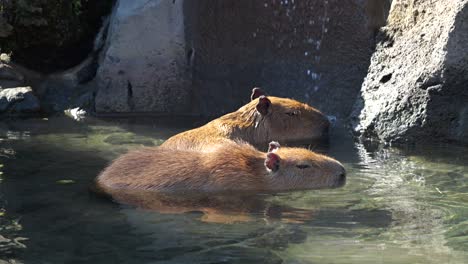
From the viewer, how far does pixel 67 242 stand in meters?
4.64

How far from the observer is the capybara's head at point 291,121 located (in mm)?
7816

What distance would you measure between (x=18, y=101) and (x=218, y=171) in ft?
14.9

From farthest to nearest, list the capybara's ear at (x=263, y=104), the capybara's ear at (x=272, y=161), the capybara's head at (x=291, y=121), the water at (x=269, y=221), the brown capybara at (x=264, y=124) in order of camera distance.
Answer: the capybara's head at (x=291, y=121), the capybara's ear at (x=263, y=104), the brown capybara at (x=264, y=124), the capybara's ear at (x=272, y=161), the water at (x=269, y=221)

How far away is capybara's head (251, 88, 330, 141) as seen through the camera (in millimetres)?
7816

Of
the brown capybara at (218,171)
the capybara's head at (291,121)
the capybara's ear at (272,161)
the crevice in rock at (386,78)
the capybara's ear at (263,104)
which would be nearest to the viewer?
the brown capybara at (218,171)

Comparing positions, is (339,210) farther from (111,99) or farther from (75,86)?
(75,86)

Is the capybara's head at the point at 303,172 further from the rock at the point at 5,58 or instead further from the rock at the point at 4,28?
the rock at the point at 5,58

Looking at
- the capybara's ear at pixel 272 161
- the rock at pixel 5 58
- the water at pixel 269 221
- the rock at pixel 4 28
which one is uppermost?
the rock at pixel 4 28

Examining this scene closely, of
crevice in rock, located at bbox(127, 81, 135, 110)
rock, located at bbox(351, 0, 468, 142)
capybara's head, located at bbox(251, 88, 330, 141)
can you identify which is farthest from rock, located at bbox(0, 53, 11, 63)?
rock, located at bbox(351, 0, 468, 142)

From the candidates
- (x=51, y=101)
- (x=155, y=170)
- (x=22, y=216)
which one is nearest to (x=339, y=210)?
(x=155, y=170)

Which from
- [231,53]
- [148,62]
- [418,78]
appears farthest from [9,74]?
[418,78]

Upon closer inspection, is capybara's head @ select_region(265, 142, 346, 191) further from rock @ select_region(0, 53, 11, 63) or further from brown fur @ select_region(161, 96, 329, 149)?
rock @ select_region(0, 53, 11, 63)

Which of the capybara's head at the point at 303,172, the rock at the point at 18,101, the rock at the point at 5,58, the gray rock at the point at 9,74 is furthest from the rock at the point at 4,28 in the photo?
the capybara's head at the point at 303,172

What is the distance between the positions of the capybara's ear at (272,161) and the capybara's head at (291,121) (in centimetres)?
167
